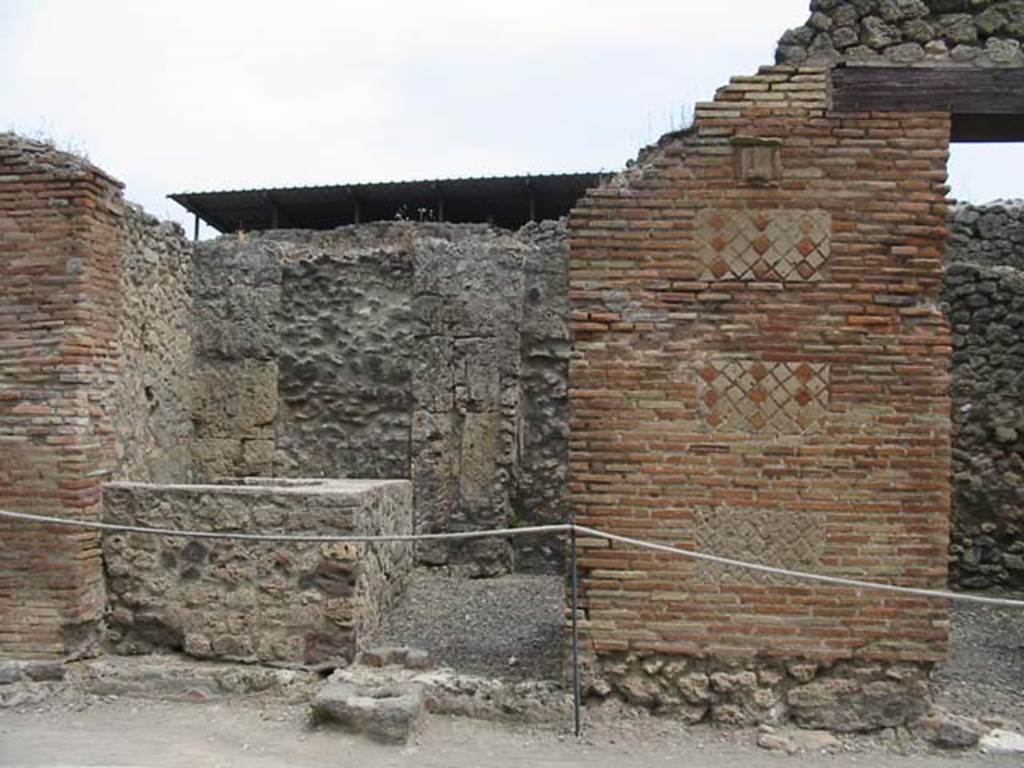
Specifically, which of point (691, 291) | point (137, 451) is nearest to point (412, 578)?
point (137, 451)

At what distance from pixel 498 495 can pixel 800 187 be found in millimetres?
4078

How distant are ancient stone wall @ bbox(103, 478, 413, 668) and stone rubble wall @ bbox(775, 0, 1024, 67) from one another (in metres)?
3.44

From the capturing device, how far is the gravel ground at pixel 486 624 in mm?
5586

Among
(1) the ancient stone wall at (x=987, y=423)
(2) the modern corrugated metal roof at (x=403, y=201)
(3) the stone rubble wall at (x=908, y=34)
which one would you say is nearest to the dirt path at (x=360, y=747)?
(3) the stone rubble wall at (x=908, y=34)

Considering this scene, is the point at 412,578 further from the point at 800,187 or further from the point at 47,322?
the point at 800,187

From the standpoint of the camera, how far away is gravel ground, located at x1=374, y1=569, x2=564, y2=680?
5.59 meters

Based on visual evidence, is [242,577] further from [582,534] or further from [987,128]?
[987,128]

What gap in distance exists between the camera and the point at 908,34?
502cm

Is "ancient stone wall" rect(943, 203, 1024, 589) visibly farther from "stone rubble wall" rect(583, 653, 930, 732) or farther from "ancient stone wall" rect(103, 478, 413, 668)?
"ancient stone wall" rect(103, 478, 413, 668)

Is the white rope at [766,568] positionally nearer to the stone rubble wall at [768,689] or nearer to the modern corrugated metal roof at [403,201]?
the stone rubble wall at [768,689]

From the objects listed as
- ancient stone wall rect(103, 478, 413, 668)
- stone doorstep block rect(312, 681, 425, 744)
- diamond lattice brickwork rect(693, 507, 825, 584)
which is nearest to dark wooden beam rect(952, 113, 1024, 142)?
diamond lattice brickwork rect(693, 507, 825, 584)

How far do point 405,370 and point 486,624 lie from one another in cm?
267

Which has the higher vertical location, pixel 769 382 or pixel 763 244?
pixel 763 244

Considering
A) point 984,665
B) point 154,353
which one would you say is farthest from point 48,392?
point 984,665
